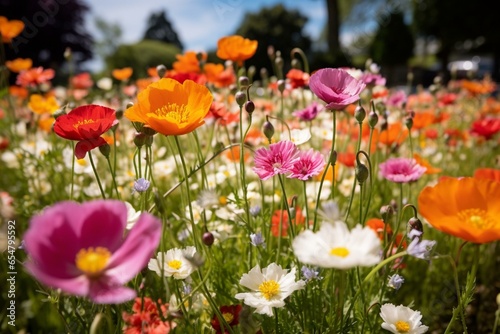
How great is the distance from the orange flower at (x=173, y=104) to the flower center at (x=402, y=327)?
438 millimetres

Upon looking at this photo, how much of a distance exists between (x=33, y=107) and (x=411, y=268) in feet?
4.37

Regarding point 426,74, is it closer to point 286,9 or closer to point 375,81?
point 286,9

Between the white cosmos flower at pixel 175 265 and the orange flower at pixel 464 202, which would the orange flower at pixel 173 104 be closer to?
the white cosmos flower at pixel 175 265

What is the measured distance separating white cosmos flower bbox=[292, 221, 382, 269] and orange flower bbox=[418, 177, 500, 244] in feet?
0.58

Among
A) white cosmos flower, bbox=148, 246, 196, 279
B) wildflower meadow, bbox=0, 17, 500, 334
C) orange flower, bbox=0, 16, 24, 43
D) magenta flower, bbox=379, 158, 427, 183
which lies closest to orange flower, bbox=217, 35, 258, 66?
wildflower meadow, bbox=0, 17, 500, 334

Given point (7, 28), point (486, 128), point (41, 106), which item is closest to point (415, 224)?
point (486, 128)

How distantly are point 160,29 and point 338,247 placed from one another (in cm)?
2598

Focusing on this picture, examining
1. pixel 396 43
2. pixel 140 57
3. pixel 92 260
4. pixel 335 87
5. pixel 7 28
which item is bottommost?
pixel 92 260

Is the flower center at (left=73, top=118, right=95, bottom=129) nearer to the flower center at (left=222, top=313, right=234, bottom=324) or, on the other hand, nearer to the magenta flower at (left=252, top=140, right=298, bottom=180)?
the magenta flower at (left=252, top=140, right=298, bottom=180)

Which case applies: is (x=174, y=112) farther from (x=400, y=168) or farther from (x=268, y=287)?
(x=400, y=168)

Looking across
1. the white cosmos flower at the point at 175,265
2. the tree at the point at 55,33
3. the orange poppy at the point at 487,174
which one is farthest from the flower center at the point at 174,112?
the tree at the point at 55,33

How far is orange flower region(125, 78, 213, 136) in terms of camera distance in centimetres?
68

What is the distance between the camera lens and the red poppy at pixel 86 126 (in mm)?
688

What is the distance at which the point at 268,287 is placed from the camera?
2.42ft
